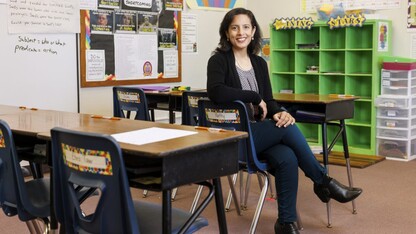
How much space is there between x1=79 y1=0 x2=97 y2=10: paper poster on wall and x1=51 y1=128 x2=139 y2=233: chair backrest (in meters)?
3.34

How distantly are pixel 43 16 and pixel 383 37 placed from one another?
3.13 metres

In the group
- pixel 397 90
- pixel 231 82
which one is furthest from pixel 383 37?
pixel 231 82

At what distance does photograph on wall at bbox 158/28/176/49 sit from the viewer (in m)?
5.99

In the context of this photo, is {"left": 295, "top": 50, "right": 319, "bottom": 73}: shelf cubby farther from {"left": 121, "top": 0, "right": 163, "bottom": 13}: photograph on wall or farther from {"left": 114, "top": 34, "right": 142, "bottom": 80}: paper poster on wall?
{"left": 114, "top": 34, "right": 142, "bottom": 80}: paper poster on wall

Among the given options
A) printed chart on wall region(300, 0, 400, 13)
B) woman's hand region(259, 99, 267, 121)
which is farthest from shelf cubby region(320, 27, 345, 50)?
woman's hand region(259, 99, 267, 121)

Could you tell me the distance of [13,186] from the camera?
2365 millimetres

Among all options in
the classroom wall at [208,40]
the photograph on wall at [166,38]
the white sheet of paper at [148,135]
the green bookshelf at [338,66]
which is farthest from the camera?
the photograph on wall at [166,38]

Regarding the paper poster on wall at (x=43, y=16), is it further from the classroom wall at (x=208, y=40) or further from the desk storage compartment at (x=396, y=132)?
the desk storage compartment at (x=396, y=132)

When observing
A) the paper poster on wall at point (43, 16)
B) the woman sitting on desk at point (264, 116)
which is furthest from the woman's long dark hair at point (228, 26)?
the paper poster on wall at point (43, 16)

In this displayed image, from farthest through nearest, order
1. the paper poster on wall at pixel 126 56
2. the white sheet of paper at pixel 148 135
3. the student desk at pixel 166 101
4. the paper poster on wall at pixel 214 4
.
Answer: the paper poster on wall at pixel 214 4
the paper poster on wall at pixel 126 56
the student desk at pixel 166 101
the white sheet of paper at pixel 148 135

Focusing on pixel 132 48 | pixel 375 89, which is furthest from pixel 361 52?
pixel 132 48

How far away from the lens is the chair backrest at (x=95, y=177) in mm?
1873

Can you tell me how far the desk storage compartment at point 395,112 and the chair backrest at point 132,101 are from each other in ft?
8.43

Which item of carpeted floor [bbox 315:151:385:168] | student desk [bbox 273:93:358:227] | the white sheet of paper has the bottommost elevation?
carpeted floor [bbox 315:151:385:168]
